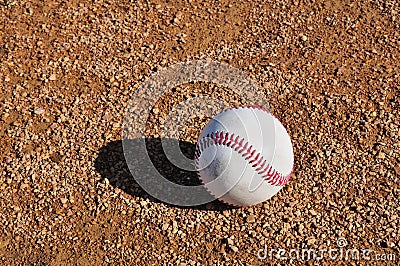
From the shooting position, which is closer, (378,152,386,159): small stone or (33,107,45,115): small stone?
(378,152,386,159): small stone

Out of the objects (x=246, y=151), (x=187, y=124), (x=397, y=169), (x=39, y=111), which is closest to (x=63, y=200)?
(x=39, y=111)

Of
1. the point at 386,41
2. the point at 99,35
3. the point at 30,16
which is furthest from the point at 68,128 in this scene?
the point at 386,41

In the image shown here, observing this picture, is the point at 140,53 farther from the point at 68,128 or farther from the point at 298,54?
the point at 298,54

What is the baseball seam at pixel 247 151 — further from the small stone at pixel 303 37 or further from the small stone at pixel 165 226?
the small stone at pixel 303 37

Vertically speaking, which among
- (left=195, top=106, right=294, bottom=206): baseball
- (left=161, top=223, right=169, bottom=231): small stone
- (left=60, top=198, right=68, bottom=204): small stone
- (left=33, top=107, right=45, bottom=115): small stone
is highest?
(left=195, top=106, right=294, bottom=206): baseball

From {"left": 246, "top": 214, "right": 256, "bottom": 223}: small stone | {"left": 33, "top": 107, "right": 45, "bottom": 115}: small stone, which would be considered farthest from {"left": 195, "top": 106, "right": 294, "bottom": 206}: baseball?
{"left": 33, "top": 107, "right": 45, "bottom": 115}: small stone

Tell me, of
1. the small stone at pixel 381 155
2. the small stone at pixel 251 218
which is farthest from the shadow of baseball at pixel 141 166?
the small stone at pixel 381 155

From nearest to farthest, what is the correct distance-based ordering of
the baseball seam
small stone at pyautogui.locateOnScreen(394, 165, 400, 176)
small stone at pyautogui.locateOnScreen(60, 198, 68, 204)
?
the baseball seam → small stone at pyautogui.locateOnScreen(60, 198, 68, 204) → small stone at pyautogui.locateOnScreen(394, 165, 400, 176)

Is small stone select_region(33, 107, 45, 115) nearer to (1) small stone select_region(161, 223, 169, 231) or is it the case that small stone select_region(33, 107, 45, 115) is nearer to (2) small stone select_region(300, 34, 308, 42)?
(1) small stone select_region(161, 223, 169, 231)
